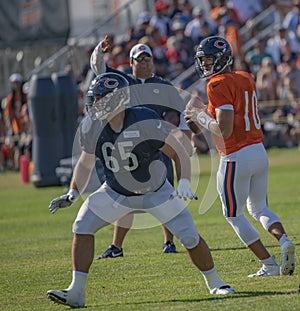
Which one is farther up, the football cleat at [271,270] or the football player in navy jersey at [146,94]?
the football player in navy jersey at [146,94]

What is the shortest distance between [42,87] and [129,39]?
176 inches

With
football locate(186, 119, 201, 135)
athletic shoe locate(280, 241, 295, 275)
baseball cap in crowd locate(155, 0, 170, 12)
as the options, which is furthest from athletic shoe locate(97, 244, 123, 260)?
baseball cap in crowd locate(155, 0, 170, 12)

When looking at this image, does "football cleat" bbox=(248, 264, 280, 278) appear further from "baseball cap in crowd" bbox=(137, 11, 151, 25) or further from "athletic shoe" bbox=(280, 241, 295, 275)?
"baseball cap in crowd" bbox=(137, 11, 151, 25)

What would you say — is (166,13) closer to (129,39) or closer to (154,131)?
(129,39)

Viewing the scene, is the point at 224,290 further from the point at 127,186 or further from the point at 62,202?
the point at 62,202

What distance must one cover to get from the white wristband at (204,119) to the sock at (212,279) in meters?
1.27

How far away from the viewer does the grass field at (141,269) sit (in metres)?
6.75

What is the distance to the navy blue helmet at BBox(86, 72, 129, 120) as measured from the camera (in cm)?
681

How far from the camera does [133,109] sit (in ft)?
22.9

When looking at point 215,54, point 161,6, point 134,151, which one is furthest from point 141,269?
point 161,6

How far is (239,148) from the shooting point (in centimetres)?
759

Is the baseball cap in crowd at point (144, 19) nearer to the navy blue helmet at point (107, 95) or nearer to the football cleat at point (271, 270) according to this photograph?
the football cleat at point (271, 270)

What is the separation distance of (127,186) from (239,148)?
1.11 m

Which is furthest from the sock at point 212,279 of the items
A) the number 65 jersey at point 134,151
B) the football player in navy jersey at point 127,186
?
the number 65 jersey at point 134,151
